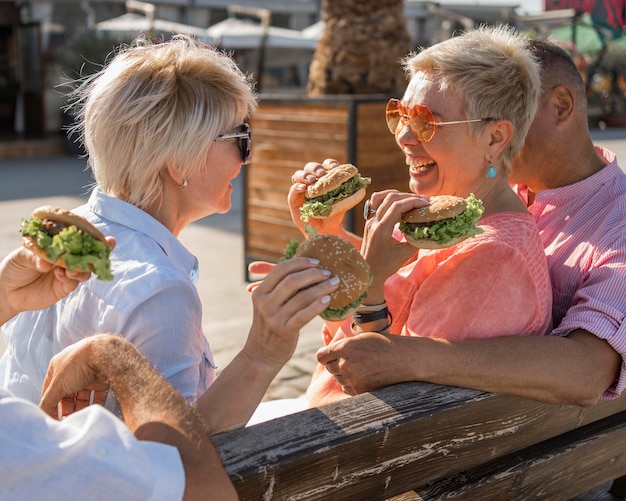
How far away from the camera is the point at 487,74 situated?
2.49 metres

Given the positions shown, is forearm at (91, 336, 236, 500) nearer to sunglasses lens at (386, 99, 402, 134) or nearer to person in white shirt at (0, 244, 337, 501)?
person in white shirt at (0, 244, 337, 501)

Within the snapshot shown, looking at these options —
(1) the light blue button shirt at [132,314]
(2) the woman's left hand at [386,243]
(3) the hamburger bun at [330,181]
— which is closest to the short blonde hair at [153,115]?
(1) the light blue button shirt at [132,314]

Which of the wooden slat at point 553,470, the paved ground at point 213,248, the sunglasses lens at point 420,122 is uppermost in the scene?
the sunglasses lens at point 420,122

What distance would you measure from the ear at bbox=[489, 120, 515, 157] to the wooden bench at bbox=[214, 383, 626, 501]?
0.90 metres

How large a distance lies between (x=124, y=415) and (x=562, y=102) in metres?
2.04

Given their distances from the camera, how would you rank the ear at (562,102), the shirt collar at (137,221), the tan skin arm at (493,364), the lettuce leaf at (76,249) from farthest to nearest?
the ear at (562,102) < the shirt collar at (137,221) < the tan skin arm at (493,364) < the lettuce leaf at (76,249)

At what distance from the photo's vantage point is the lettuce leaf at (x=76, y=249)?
1.54 meters

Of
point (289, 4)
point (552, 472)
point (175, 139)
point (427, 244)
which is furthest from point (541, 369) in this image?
point (289, 4)

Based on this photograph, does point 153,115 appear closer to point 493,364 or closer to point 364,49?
point 493,364

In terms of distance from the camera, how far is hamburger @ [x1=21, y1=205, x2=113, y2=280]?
60.9 inches

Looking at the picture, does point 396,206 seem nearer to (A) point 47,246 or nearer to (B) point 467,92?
(B) point 467,92

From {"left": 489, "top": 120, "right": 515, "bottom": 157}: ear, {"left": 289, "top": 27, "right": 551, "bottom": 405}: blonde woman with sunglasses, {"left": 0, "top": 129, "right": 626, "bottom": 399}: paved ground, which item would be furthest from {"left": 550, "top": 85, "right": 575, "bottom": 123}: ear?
{"left": 0, "top": 129, "right": 626, "bottom": 399}: paved ground

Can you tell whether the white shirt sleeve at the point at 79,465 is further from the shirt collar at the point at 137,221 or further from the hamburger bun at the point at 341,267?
the shirt collar at the point at 137,221

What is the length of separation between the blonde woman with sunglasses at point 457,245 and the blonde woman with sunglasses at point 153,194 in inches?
19.5
